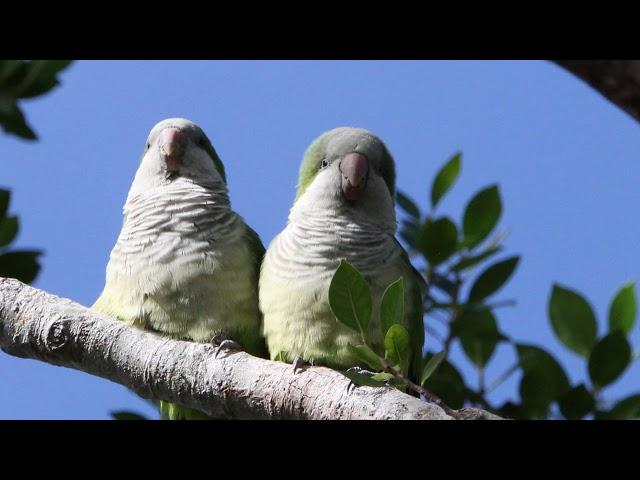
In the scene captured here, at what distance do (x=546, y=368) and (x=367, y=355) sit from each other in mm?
881

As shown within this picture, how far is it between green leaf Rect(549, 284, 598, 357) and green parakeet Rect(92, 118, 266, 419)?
51.0 inches

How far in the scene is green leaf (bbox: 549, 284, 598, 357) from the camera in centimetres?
305

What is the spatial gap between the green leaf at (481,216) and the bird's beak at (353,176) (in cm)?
62

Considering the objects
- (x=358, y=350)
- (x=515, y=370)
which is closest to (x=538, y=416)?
(x=515, y=370)

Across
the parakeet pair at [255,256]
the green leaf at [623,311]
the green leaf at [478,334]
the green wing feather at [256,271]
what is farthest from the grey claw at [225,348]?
the green leaf at [623,311]

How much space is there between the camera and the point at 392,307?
256cm

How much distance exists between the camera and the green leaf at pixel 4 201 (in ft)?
11.2

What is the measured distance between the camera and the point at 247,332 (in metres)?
3.66

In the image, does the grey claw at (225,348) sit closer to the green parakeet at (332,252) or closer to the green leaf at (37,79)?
the green parakeet at (332,252)

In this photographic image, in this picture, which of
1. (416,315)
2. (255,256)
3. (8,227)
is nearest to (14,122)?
(8,227)
